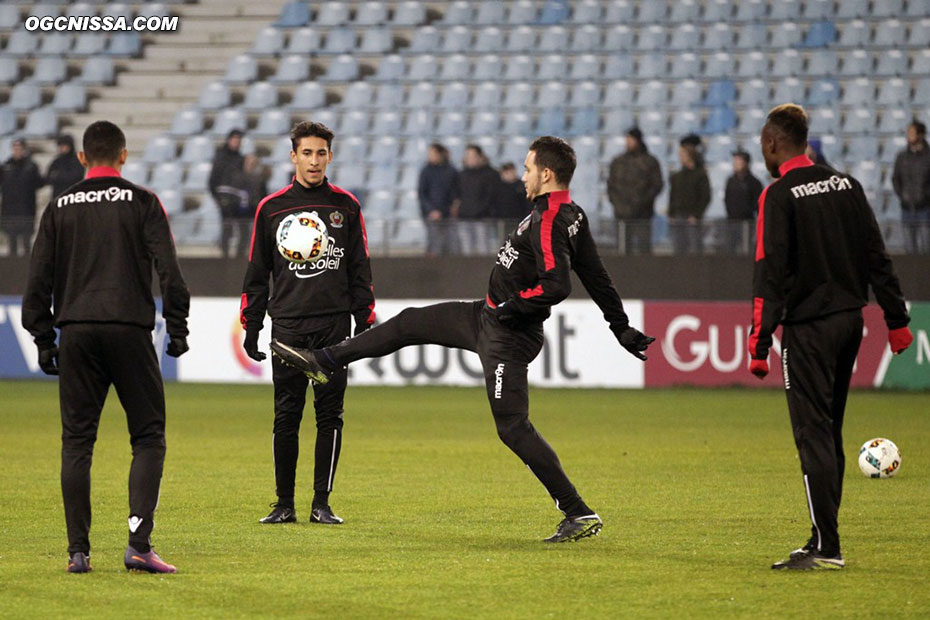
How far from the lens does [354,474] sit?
10.7 metres

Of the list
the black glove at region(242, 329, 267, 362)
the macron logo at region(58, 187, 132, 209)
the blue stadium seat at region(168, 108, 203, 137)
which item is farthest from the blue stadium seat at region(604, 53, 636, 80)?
the macron logo at region(58, 187, 132, 209)

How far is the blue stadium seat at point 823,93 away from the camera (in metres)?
23.1

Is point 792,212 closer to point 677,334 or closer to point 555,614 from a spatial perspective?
point 555,614

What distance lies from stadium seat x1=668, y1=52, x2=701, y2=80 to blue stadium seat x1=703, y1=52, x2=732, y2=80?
0.15m

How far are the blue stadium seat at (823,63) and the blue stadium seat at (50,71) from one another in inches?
525

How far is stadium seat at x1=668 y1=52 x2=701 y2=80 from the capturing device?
24016 millimetres

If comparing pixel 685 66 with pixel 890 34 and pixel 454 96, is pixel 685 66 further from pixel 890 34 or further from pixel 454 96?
pixel 454 96

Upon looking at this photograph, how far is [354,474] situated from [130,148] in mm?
16843

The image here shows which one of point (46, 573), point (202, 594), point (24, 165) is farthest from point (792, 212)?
point (24, 165)

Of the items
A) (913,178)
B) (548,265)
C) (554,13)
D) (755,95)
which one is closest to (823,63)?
(755,95)

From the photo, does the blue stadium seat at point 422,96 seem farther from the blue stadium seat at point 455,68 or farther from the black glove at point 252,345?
the black glove at point 252,345

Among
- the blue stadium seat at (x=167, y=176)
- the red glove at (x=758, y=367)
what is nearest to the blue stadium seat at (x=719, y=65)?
the blue stadium seat at (x=167, y=176)

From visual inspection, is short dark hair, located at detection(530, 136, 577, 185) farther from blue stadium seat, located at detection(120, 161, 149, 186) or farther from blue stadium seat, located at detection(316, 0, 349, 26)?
blue stadium seat, located at detection(316, 0, 349, 26)

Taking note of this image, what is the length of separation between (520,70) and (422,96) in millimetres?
1682
